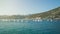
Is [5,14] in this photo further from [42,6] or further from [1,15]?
[42,6]

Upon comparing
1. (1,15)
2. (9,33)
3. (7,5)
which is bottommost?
(9,33)

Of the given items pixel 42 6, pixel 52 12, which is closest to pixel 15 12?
pixel 42 6

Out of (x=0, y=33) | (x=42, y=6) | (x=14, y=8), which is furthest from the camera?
(x=14, y=8)

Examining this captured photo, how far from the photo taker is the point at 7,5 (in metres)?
9.18

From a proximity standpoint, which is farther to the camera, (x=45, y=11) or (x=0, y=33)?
(x=45, y=11)

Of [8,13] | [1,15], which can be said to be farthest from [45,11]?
[1,15]

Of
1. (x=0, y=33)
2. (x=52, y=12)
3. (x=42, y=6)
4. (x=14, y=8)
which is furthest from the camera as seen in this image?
(x=52, y=12)

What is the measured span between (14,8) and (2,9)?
102 centimetres

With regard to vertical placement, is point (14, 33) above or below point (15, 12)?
below

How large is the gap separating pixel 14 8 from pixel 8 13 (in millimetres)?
721

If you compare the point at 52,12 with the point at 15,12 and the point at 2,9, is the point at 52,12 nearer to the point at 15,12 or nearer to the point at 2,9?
the point at 15,12

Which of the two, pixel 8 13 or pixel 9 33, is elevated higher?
pixel 8 13

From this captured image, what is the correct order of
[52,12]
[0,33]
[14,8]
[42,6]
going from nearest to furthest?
[0,33]
[42,6]
[14,8]
[52,12]

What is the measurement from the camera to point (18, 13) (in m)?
10.0
